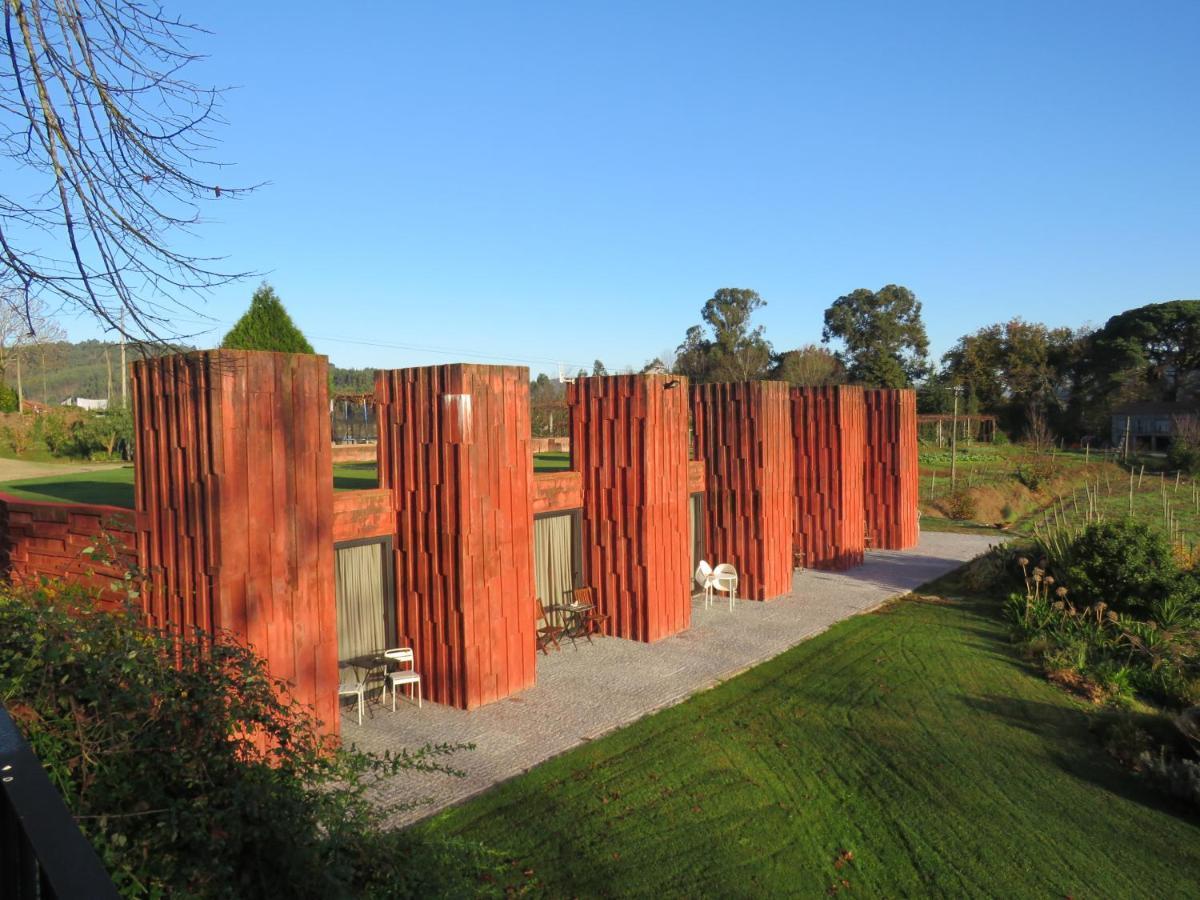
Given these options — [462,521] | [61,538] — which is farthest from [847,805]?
[61,538]

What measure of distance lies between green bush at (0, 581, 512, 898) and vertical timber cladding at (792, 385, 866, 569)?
14182 millimetres

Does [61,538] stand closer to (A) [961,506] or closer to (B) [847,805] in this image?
(B) [847,805]

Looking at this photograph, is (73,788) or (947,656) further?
(947,656)

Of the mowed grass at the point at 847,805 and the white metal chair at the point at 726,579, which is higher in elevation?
the white metal chair at the point at 726,579

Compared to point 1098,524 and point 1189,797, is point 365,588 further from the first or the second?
point 1098,524

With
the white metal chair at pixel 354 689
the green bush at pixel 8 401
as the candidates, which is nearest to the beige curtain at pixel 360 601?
the white metal chair at pixel 354 689

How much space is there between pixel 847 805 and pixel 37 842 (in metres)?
6.71

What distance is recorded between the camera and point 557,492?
38.9ft

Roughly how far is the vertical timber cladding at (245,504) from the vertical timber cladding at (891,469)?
14666 millimetres

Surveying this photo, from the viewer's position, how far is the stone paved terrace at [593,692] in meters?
7.60

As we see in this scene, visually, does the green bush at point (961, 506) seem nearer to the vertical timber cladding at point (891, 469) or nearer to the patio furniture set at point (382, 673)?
the vertical timber cladding at point (891, 469)

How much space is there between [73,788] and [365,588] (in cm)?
624

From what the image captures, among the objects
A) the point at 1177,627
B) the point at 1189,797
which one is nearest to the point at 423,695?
the point at 1189,797

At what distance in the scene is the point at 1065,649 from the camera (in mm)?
10648
